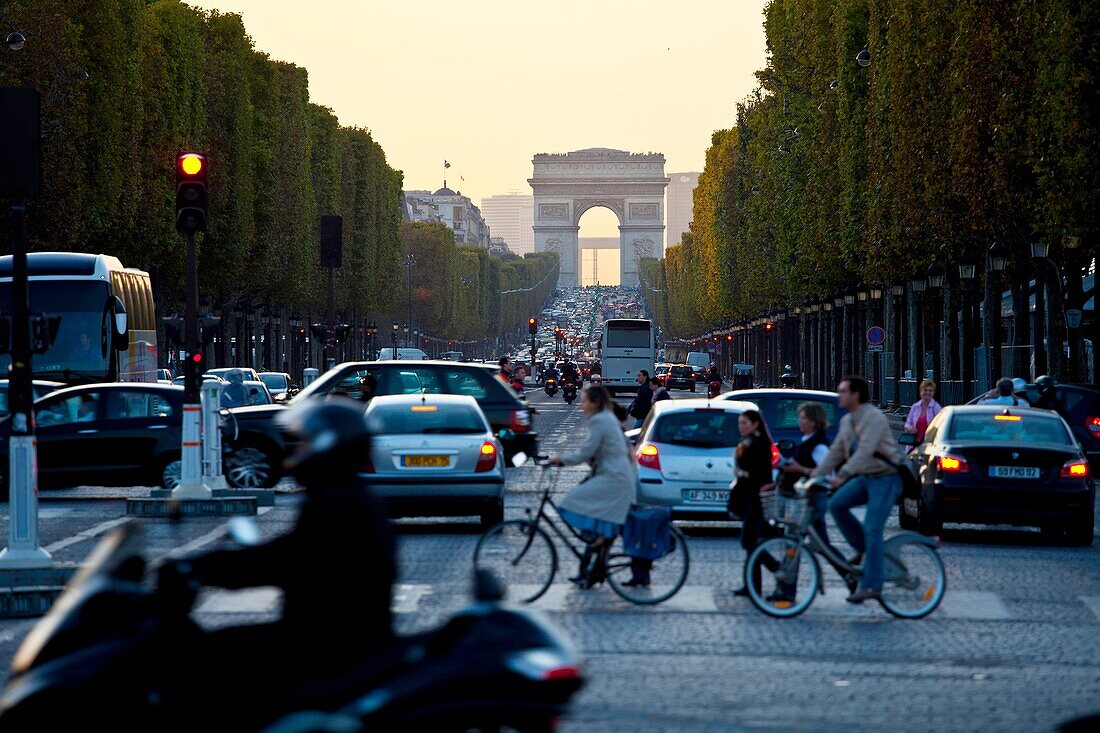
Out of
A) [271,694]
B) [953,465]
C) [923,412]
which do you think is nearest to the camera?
[271,694]

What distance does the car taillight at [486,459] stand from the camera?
60.1 feet

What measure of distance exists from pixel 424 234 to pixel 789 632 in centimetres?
12401

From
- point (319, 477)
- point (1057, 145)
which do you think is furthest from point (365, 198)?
point (319, 477)

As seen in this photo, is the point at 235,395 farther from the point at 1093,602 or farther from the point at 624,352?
the point at 624,352

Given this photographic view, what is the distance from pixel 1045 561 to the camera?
55.2ft

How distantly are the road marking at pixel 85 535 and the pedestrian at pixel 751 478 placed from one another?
19.9ft

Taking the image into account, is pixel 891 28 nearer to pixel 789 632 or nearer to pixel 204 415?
pixel 204 415

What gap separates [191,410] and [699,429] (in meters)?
5.28

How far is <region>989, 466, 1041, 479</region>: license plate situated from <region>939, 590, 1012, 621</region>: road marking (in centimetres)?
360

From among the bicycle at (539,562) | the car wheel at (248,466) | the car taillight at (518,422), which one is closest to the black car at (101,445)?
the car wheel at (248,466)

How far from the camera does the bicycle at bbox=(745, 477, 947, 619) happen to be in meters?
12.7

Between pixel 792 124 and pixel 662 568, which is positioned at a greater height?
pixel 792 124

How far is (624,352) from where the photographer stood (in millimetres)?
75375

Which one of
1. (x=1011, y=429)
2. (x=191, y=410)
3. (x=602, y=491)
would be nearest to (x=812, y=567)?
(x=602, y=491)
